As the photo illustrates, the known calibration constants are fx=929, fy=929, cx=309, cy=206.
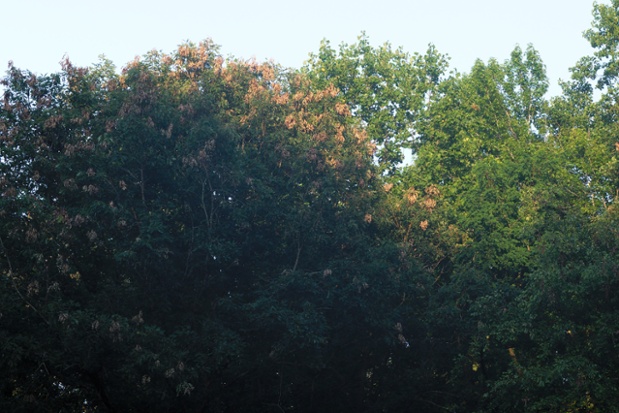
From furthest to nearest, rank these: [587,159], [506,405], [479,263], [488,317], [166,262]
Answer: [587,159] → [479,263] → [488,317] → [506,405] → [166,262]

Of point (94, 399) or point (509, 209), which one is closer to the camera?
point (94, 399)

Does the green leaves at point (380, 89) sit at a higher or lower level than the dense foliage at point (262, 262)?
higher

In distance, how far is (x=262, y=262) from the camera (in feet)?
108

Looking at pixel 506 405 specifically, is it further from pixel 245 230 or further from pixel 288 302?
pixel 245 230

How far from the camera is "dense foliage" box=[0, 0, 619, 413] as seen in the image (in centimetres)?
2773

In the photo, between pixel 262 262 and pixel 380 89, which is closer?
pixel 262 262

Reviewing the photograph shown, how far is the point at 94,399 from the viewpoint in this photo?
30.3 metres

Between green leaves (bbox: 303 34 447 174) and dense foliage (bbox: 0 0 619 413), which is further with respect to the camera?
green leaves (bbox: 303 34 447 174)

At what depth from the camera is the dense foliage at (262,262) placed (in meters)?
27.7

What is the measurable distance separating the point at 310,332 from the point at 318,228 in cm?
430

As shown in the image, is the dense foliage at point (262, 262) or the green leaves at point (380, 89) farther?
the green leaves at point (380, 89)

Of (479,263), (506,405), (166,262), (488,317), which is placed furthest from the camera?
(479,263)

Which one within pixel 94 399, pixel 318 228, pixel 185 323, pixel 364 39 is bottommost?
pixel 94 399

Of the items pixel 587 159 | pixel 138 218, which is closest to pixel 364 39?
pixel 587 159
